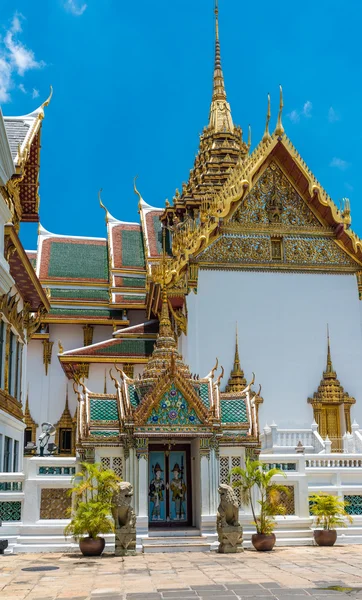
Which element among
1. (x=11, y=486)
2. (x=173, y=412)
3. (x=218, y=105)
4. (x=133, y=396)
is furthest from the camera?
(x=218, y=105)

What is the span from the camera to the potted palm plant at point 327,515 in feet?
35.5

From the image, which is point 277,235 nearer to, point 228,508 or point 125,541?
point 228,508

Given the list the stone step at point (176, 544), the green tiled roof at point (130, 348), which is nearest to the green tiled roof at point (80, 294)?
the green tiled roof at point (130, 348)

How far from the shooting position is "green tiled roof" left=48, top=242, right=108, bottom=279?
25.8 meters

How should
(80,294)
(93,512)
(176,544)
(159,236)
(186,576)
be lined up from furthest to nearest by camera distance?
1. (159,236)
2. (80,294)
3. (176,544)
4. (93,512)
5. (186,576)

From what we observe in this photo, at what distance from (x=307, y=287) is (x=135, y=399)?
9.15 metres

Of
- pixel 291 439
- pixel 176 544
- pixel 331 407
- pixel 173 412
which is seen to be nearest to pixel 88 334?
pixel 331 407

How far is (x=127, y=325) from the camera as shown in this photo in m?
23.6

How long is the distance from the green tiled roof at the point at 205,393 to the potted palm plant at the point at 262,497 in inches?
41.4

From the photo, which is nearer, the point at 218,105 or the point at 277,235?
the point at 277,235

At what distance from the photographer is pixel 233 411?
38.0 feet

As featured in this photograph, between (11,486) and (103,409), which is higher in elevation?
(103,409)

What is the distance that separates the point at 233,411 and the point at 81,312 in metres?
13.1

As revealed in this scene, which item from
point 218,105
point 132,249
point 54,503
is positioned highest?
point 218,105
